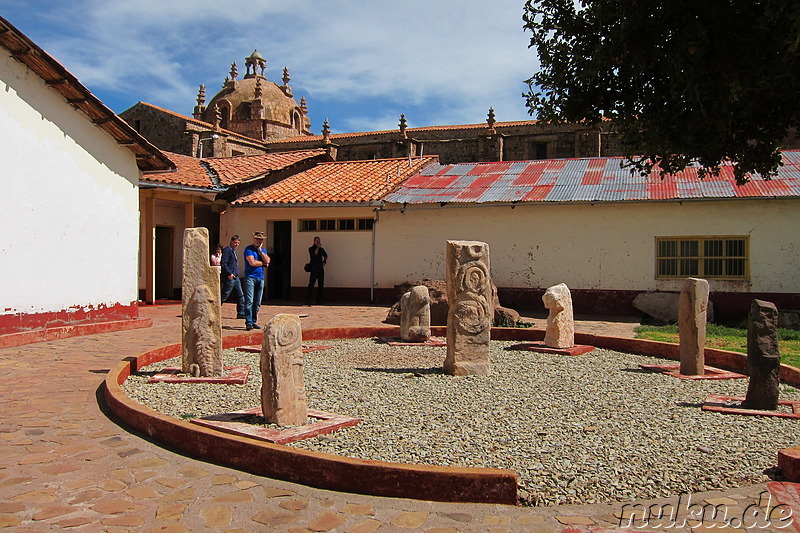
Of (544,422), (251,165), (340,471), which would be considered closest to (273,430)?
(340,471)

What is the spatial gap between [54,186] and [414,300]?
624 centimetres

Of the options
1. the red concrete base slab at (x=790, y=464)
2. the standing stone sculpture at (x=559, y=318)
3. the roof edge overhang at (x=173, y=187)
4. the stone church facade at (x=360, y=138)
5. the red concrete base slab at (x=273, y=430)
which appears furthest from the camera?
the stone church facade at (x=360, y=138)

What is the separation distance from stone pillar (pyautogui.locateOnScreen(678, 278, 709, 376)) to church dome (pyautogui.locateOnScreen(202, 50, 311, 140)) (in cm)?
3952

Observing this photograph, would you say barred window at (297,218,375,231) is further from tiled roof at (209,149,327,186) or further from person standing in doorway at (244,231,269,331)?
person standing in doorway at (244,231,269,331)

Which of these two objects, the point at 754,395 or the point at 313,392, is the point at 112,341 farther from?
the point at 754,395

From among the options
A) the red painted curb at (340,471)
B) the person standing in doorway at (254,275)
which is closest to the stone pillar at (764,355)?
the red painted curb at (340,471)

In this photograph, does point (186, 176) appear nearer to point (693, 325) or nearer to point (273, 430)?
point (693, 325)

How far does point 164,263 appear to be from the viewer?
19812 mm

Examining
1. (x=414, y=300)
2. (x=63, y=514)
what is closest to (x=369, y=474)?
(x=63, y=514)

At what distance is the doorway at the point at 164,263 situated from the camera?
1966 centimetres

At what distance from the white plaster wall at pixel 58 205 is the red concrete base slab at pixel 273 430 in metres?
6.54

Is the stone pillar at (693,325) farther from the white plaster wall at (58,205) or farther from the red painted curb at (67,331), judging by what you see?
the white plaster wall at (58,205)

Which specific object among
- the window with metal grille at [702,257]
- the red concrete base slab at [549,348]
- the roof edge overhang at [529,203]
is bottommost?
the red concrete base slab at [549,348]

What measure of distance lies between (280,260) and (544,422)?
1526cm
